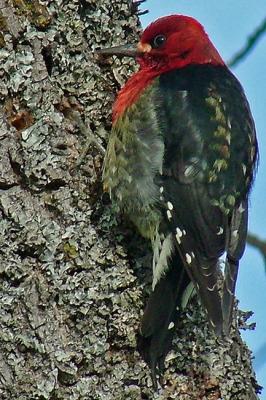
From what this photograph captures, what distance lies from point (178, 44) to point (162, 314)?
1.29 m

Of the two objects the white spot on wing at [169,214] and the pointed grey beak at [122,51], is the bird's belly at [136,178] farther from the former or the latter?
the pointed grey beak at [122,51]

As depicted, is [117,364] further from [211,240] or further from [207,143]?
[207,143]

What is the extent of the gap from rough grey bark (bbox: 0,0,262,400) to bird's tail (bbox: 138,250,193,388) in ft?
0.13

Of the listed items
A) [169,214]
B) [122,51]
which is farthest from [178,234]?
[122,51]

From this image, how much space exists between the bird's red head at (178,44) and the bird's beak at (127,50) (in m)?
0.13

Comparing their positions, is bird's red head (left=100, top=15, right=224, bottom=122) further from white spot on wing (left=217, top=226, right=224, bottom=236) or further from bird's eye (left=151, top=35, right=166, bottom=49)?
white spot on wing (left=217, top=226, right=224, bottom=236)

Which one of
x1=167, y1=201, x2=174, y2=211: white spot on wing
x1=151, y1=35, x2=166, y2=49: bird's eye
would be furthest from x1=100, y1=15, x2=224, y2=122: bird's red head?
x1=167, y1=201, x2=174, y2=211: white spot on wing

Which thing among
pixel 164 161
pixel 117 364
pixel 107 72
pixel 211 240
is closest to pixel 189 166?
pixel 164 161

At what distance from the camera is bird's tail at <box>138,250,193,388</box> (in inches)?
85.0

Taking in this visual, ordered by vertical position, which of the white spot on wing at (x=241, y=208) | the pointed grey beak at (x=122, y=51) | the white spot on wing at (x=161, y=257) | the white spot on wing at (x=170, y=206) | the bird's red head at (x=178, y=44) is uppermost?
the bird's red head at (x=178, y=44)

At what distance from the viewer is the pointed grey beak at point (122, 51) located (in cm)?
260

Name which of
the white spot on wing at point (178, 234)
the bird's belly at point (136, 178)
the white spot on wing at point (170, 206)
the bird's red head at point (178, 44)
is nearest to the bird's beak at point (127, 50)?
the bird's red head at point (178, 44)

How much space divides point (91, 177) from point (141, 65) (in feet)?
2.12

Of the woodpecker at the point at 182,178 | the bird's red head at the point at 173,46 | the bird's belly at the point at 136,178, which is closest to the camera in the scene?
the woodpecker at the point at 182,178
